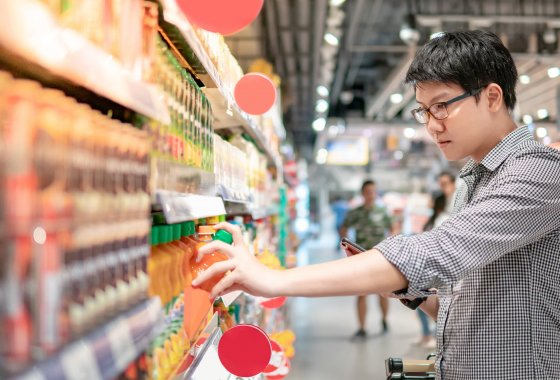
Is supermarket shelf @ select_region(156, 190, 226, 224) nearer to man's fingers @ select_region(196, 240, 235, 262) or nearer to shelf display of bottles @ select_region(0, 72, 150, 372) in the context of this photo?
man's fingers @ select_region(196, 240, 235, 262)

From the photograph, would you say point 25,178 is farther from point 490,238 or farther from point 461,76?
point 461,76

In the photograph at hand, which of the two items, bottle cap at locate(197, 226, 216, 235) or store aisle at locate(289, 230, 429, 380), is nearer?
bottle cap at locate(197, 226, 216, 235)

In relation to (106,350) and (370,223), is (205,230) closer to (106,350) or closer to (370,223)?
(106,350)

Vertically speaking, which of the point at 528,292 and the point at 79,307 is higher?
the point at 79,307

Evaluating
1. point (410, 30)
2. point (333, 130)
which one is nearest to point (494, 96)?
point (410, 30)

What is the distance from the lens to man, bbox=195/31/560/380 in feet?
4.61

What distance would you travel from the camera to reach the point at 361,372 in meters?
5.88

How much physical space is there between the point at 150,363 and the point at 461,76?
1.14 metres

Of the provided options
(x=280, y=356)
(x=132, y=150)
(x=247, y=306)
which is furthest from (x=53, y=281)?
(x=247, y=306)

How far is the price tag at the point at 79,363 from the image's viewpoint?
2.40ft

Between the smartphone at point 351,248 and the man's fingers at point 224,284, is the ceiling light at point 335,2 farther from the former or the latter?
the man's fingers at point 224,284

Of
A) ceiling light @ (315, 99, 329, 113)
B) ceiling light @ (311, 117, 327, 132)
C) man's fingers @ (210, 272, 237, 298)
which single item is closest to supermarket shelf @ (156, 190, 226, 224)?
man's fingers @ (210, 272, 237, 298)

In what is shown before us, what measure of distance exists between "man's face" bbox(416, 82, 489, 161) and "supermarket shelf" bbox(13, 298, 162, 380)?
1.05m

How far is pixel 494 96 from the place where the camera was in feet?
5.79
